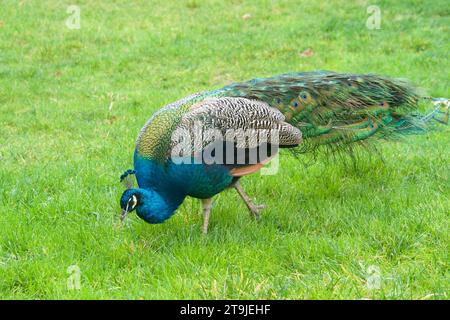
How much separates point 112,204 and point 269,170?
1.50 meters

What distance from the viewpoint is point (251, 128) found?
473cm

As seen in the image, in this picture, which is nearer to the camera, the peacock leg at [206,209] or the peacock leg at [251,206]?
the peacock leg at [206,209]

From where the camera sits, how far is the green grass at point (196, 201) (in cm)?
409

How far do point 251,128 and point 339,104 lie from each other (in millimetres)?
1014

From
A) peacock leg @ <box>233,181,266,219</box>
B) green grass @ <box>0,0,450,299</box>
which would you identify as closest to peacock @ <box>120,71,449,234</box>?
peacock leg @ <box>233,181,266,219</box>

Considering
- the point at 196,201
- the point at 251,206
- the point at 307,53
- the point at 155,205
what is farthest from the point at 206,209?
the point at 307,53

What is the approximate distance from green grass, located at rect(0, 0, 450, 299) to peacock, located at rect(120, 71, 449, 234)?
39 centimetres

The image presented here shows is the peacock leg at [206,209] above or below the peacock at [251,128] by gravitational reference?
below

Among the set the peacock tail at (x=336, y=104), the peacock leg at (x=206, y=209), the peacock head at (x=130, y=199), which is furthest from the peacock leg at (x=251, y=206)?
the peacock head at (x=130, y=199)

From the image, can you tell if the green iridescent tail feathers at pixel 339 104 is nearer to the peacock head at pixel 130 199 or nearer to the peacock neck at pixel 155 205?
the peacock neck at pixel 155 205

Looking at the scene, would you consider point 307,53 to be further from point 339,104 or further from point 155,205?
point 155,205

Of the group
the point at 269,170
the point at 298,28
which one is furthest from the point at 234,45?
the point at 269,170
